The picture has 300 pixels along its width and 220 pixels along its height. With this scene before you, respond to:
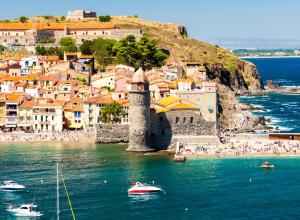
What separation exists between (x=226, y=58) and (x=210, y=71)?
25512 mm

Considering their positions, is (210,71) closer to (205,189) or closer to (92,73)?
(92,73)

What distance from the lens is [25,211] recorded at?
47.4 meters

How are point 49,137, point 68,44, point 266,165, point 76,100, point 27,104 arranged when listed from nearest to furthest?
point 266,165
point 49,137
point 27,104
point 76,100
point 68,44

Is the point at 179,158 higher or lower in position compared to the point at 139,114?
lower

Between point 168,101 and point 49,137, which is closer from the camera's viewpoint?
point 168,101

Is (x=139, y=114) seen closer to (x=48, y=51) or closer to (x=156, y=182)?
(x=156, y=182)

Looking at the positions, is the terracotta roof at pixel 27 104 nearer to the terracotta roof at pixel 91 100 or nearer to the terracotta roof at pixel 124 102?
the terracotta roof at pixel 91 100

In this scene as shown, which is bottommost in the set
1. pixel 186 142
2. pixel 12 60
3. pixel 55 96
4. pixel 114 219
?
pixel 114 219

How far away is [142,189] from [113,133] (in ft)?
75.0

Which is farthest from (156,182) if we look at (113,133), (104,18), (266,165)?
(104,18)

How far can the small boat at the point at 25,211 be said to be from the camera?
47.2m

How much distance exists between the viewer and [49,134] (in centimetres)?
7988

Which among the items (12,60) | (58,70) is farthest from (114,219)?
(12,60)

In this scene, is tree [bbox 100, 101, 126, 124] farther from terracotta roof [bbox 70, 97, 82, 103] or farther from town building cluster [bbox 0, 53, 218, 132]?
terracotta roof [bbox 70, 97, 82, 103]
